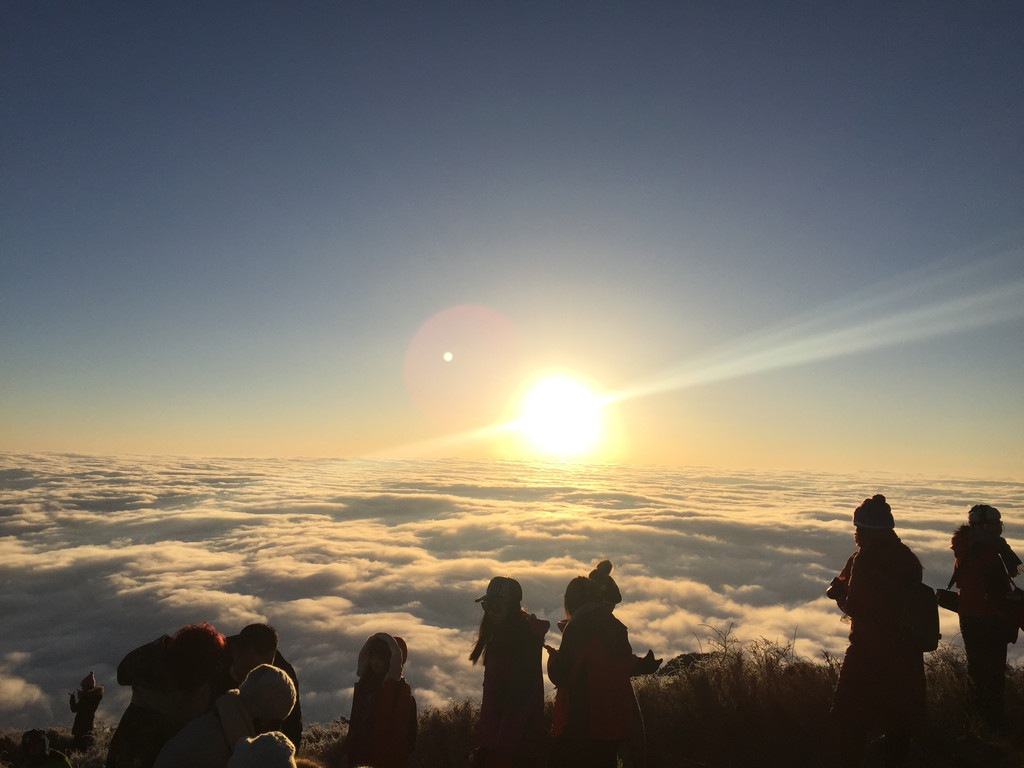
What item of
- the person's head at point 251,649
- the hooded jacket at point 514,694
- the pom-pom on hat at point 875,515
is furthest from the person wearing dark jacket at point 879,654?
the person's head at point 251,649

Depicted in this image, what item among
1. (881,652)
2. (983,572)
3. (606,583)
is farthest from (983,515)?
(606,583)

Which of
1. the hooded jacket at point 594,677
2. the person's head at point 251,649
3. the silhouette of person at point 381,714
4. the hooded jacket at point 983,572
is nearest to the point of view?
the person's head at point 251,649

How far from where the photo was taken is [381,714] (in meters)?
3.58

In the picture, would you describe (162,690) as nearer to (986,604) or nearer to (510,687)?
(510,687)

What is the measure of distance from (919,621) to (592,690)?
2163 millimetres

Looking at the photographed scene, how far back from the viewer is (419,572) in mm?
82688

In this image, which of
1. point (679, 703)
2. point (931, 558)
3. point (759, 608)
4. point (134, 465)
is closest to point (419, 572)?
point (759, 608)

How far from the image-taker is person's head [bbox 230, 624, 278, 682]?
284 cm

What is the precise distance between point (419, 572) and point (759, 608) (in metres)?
48.5

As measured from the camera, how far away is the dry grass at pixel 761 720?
464cm

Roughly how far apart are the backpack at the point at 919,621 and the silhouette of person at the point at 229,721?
12.1 feet

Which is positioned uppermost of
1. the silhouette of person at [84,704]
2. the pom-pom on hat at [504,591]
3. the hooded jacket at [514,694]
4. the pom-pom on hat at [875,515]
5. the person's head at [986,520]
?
the pom-pom on hat at [875,515]

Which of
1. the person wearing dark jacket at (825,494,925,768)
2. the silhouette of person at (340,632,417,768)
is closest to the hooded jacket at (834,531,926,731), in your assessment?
the person wearing dark jacket at (825,494,925,768)

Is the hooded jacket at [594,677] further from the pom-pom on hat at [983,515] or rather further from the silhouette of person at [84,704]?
the silhouette of person at [84,704]
